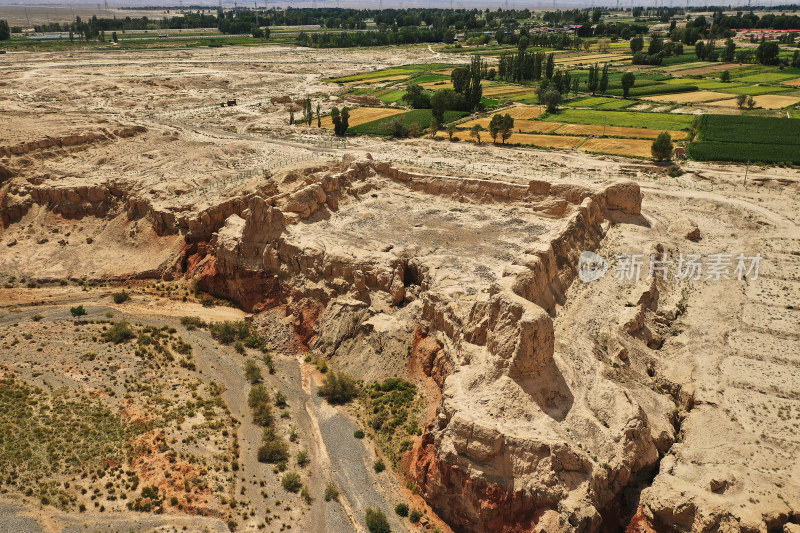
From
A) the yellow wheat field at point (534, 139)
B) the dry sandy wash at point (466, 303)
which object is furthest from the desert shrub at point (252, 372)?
the yellow wheat field at point (534, 139)

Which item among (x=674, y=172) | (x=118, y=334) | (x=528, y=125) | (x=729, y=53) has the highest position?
(x=729, y=53)

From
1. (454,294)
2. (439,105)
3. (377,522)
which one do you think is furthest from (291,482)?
(439,105)

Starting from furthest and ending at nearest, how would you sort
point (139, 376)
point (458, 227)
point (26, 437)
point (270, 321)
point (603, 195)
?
point (603, 195)
point (458, 227)
point (270, 321)
point (139, 376)
point (26, 437)

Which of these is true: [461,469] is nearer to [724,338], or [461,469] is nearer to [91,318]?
[724,338]

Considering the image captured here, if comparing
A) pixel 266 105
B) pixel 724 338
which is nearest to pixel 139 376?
pixel 724 338

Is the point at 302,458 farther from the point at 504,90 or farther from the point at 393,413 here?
the point at 504,90
